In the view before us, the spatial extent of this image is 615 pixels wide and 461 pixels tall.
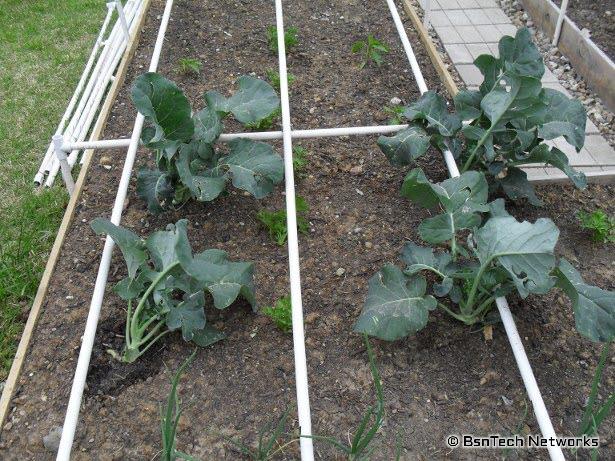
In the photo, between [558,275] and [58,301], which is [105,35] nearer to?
[58,301]

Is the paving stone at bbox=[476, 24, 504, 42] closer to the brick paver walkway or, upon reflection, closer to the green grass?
the brick paver walkway

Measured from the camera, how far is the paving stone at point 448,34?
3.82 meters

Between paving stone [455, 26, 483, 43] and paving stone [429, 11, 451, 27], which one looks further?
paving stone [429, 11, 451, 27]

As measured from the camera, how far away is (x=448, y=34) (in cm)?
387

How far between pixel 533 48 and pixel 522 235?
2.97 feet

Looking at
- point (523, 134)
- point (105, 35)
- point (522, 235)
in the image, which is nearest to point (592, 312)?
point (522, 235)

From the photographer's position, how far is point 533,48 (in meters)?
2.24

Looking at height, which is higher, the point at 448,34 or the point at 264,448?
the point at 264,448

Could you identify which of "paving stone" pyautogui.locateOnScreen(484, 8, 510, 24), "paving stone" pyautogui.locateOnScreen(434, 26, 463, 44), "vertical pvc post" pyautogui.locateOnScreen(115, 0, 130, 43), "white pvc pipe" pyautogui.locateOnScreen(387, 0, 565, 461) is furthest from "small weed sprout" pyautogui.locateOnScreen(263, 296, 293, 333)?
"paving stone" pyautogui.locateOnScreen(484, 8, 510, 24)

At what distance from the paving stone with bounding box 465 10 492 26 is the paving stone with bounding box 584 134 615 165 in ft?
4.35

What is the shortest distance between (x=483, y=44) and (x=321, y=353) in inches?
105

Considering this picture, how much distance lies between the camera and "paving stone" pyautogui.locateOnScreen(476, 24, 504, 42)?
386 centimetres

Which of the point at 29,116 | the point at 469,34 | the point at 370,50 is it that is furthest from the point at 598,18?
the point at 29,116

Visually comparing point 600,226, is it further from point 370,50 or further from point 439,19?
point 439,19
